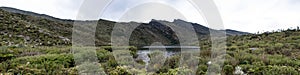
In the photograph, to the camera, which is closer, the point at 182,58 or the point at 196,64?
the point at 196,64

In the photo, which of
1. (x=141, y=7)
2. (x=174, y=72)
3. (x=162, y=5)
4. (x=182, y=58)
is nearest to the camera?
(x=174, y=72)

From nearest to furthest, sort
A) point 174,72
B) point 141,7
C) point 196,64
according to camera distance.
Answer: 1. point 174,72
2. point 196,64
3. point 141,7

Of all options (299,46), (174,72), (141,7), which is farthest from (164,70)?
(299,46)

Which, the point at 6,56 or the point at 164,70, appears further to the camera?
the point at 6,56

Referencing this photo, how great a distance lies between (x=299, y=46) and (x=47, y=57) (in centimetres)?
1697

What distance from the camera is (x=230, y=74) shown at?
1221 cm

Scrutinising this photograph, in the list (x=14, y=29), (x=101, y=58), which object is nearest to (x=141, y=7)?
(x=101, y=58)

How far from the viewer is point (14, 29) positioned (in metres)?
43.6

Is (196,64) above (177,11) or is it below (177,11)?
below

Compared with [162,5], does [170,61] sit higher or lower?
lower

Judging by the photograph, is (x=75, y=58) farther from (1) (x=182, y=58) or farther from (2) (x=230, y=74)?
A: (2) (x=230, y=74)

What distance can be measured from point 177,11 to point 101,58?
25.4ft

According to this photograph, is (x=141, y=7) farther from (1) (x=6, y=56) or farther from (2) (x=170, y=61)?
(1) (x=6, y=56)

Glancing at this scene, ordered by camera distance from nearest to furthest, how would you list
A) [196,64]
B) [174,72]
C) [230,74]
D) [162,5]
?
[174,72]
[230,74]
[196,64]
[162,5]
